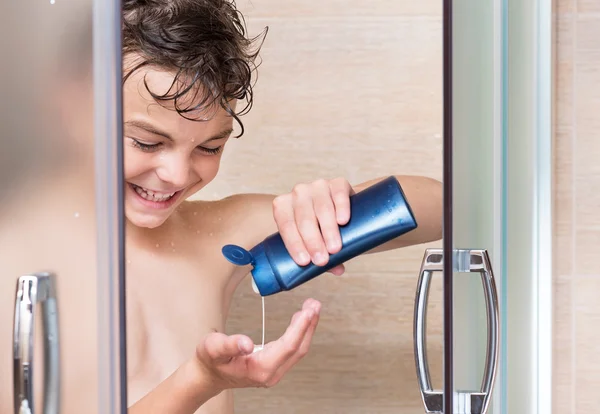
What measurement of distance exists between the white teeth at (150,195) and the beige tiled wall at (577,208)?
85cm

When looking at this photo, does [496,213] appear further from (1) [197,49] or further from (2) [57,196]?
(2) [57,196]

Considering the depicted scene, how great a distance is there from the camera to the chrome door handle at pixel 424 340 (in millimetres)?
685

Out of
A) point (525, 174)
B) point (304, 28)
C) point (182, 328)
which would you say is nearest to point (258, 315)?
point (182, 328)

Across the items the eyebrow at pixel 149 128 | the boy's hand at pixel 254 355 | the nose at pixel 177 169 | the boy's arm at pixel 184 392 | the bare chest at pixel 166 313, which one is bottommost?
the boy's arm at pixel 184 392

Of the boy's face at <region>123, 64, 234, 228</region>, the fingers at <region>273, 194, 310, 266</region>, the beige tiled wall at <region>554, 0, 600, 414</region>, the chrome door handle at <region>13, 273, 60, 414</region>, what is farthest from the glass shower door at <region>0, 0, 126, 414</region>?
the beige tiled wall at <region>554, 0, 600, 414</region>

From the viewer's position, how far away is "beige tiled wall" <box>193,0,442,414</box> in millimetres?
687

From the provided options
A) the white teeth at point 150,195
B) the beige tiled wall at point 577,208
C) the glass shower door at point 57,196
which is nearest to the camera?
the glass shower door at point 57,196

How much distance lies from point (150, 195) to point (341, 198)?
20 cm

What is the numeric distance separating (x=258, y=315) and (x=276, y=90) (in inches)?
9.3

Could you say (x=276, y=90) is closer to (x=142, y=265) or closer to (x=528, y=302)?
(x=142, y=265)

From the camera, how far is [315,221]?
693 mm

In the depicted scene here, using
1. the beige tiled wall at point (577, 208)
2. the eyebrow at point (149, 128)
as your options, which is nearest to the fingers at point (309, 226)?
the eyebrow at point (149, 128)

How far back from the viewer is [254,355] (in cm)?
69

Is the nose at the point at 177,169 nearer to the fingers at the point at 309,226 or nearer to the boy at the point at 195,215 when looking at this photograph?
the boy at the point at 195,215
